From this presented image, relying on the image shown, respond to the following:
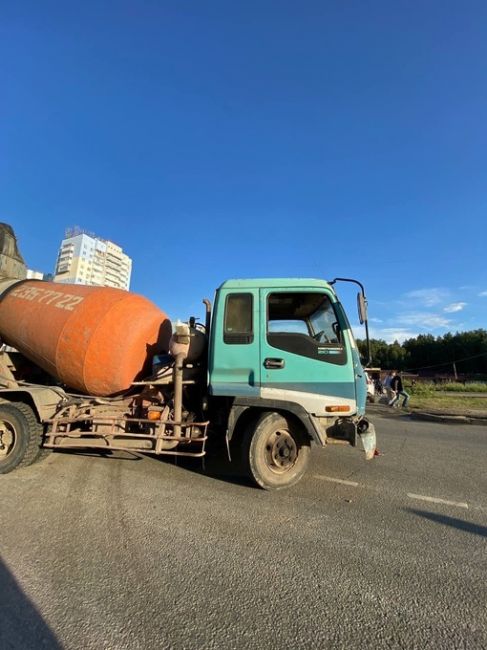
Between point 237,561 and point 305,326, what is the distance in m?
2.98

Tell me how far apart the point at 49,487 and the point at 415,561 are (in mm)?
→ 4228

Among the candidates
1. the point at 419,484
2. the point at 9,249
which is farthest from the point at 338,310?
the point at 9,249

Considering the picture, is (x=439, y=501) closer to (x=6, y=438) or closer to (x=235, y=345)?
(x=235, y=345)

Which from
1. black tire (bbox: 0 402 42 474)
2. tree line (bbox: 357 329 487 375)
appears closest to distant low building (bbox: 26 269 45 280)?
black tire (bbox: 0 402 42 474)

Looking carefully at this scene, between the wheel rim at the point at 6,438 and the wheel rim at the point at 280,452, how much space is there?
12.1 feet

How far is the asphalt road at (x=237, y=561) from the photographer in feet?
7.29

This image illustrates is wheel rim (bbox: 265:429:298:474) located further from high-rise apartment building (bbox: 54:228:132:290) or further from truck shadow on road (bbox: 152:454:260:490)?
high-rise apartment building (bbox: 54:228:132:290)

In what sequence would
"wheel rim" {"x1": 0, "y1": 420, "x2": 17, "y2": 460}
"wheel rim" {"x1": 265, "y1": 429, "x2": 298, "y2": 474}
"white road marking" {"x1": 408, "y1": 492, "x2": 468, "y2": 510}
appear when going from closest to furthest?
"white road marking" {"x1": 408, "y1": 492, "x2": 468, "y2": 510} → "wheel rim" {"x1": 265, "y1": 429, "x2": 298, "y2": 474} → "wheel rim" {"x1": 0, "y1": 420, "x2": 17, "y2": 460}

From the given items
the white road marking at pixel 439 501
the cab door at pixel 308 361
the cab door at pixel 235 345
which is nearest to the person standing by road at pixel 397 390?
the white road marking at pixel 439 501

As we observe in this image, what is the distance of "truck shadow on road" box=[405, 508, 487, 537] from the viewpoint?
3.55 meters

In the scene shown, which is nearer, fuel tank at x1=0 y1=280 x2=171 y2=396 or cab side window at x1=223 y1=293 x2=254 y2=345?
cab side window at x1=223 y1=293 x2=254 y2=345

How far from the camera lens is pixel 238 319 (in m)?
4.85

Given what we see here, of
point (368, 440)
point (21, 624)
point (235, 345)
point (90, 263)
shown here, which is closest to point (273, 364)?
point (235, 345)

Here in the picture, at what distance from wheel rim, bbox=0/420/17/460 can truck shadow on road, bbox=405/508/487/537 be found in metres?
5.33
